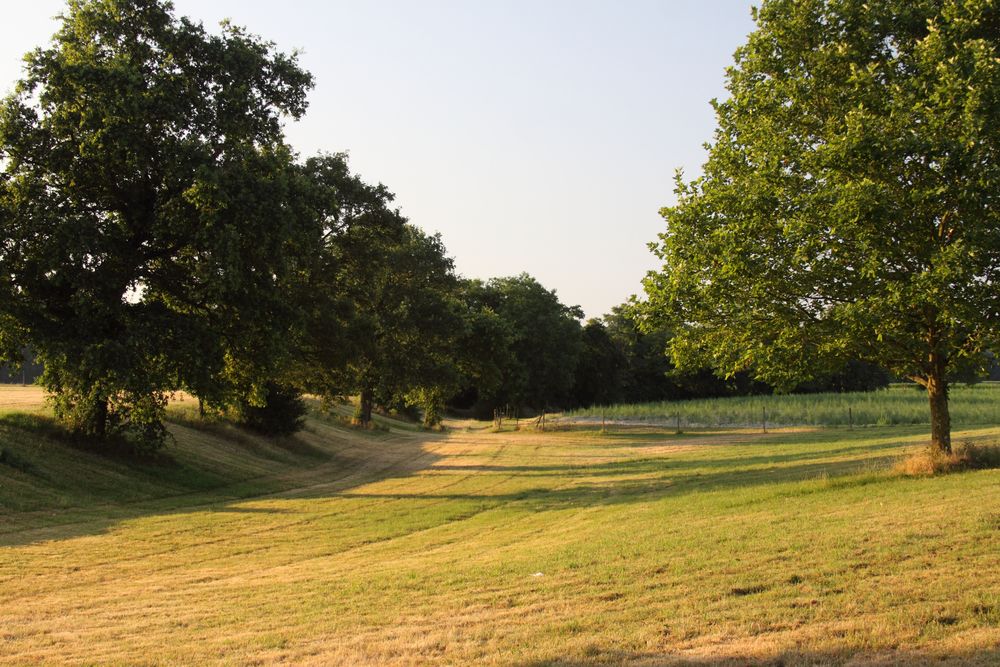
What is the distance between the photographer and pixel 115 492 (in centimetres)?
2336

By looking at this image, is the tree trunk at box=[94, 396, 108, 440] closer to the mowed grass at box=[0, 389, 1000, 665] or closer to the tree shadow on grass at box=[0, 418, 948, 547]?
the tree shadow on grass at box=[0, 418, 948, 547]

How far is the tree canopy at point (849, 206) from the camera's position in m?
15.5

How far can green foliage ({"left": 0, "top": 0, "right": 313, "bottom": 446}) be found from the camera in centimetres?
2277

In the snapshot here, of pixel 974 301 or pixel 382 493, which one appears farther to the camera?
pixel 382 493

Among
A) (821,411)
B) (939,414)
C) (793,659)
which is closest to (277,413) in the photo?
(939,414)

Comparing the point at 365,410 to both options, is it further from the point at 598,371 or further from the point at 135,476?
the point at 598,371

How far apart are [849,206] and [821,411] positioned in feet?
159

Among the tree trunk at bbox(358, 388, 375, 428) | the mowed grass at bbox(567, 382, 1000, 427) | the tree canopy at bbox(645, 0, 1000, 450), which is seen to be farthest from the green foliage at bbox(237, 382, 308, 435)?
the mowed grass at bbox(567, 382, 1000, 427)

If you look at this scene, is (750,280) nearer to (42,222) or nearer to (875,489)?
(875,489)

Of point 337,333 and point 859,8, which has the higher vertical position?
point 859,8

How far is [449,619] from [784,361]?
11948 mm

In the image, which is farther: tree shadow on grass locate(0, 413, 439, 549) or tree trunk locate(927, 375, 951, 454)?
tree shadow on grass locate(0, 413, 439, 549)

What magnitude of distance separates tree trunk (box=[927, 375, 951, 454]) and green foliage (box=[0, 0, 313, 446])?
17610 millimetres

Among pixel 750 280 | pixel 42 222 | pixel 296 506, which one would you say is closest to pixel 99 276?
pixel 42 222
